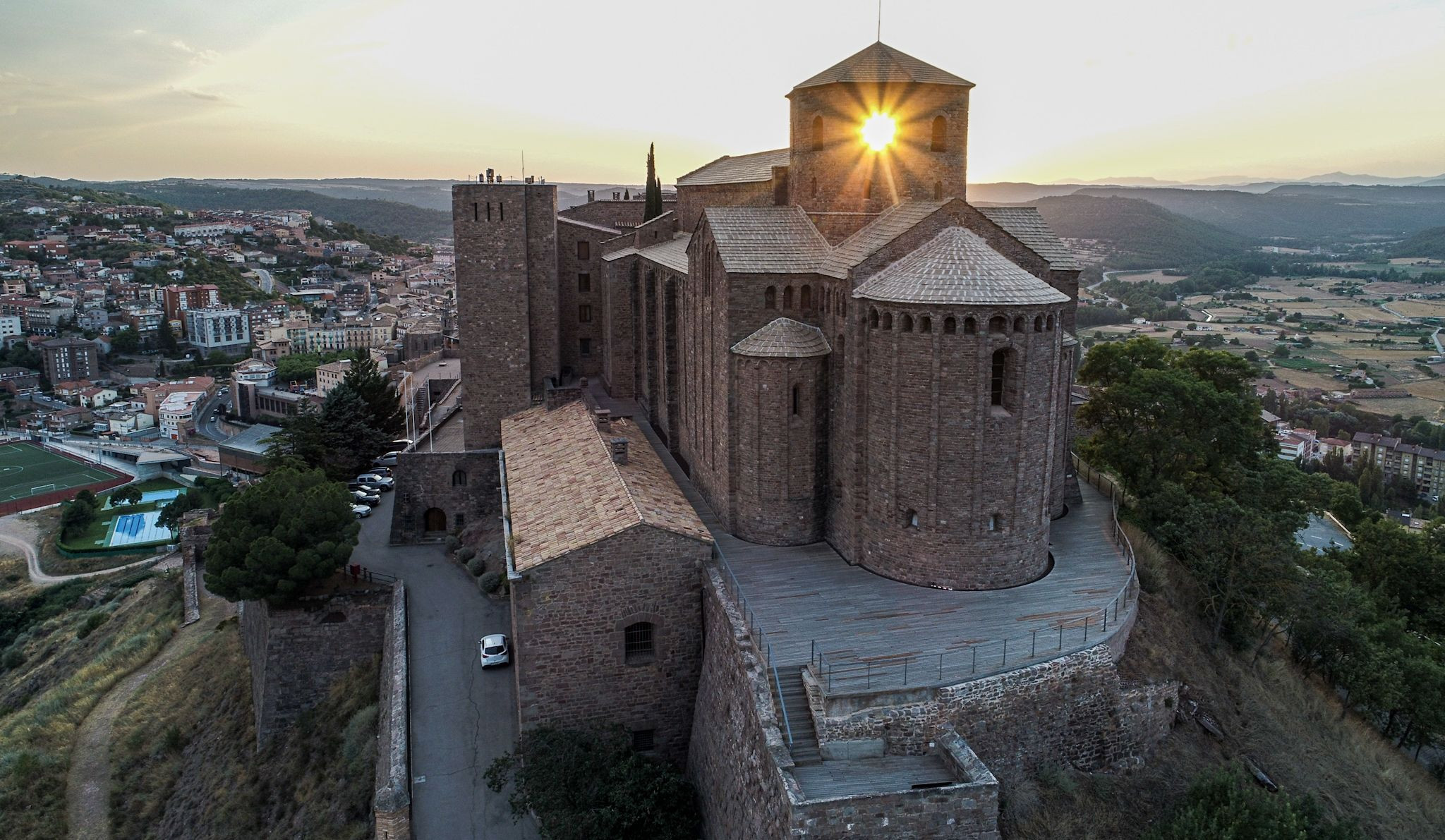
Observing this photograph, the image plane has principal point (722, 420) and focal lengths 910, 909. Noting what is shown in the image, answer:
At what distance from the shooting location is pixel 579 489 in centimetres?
2500

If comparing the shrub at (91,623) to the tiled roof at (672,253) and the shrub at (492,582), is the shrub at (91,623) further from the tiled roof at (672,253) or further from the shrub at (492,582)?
the tiled roof at (672,253)

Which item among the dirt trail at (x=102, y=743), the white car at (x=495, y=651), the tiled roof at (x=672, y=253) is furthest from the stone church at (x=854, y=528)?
the dirt trail at (x=102, y=743)

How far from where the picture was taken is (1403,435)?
10594cm

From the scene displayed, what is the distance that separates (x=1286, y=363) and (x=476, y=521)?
6363 inches

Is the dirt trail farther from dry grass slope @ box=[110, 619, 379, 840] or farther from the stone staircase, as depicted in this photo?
the stone staircase

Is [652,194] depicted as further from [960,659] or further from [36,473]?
[36,473]

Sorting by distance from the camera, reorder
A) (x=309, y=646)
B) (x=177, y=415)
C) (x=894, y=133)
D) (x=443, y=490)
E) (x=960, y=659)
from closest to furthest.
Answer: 1. (x=960, y=659)
2. (x=894, y=133)
3. (x=309, y=646)
4. (x=443, y=490)
5. (x=177, y=415)

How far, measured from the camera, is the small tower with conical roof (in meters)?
26.0

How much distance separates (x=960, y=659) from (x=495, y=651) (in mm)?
14588

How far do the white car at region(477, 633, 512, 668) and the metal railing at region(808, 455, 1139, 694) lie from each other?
1196cm

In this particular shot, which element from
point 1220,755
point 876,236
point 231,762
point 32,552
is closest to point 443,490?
point 231,762

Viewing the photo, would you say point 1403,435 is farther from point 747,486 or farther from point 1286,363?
point 747,486

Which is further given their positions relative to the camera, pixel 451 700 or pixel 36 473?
pixel 36 473

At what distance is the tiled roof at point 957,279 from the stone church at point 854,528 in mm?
68
